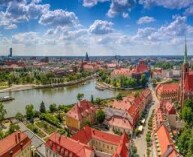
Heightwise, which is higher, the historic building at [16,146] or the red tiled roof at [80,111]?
the red tiled roof at [80,111]

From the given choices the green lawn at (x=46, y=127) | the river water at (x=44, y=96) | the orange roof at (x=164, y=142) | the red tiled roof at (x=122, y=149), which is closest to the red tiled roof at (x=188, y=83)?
the orange roof at (x=164, y=142)

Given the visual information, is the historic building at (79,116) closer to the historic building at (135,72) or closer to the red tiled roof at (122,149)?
the red tiled roof at (122,149)

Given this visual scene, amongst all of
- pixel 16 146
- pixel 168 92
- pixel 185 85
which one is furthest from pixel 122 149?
pixel 168 92

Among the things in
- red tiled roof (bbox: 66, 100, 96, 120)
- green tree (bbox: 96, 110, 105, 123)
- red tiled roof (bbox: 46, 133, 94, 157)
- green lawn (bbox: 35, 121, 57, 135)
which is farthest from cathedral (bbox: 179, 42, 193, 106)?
red tiled roof (bbox: 46, 133, 94, 157)

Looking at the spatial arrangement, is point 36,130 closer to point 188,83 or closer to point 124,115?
point 124,115

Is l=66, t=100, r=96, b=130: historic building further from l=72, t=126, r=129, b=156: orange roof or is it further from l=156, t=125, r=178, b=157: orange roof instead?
l=156, t=125, r=178, b=157: orange roof
